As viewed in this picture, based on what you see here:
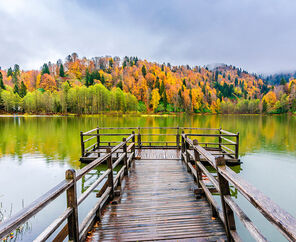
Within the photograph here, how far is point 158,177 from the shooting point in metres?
5.97

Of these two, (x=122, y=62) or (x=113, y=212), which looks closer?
(x=113, y=212)

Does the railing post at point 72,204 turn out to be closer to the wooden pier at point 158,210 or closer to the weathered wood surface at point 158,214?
the wooden pier at point 158,210

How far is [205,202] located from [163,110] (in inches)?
3838

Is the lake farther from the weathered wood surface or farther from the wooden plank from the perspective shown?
the wooden plank

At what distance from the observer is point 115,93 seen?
79.9 metres

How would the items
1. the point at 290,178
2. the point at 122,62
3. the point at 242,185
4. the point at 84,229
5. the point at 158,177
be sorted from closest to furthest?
the point at 242,185 → the point at 84,229 → the point at 158,177 → the point at 290,178 → the point at 122,62

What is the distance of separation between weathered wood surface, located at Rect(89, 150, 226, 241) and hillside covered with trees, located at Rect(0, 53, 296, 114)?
235ft

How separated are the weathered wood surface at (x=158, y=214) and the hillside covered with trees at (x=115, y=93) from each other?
7176cm

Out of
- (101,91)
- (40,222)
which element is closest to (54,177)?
(40,222)

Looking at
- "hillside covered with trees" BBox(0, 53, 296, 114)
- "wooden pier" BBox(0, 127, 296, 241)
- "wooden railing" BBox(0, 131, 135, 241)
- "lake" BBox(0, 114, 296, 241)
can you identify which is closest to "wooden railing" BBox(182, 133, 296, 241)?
"wooden pier" BBox(0, 127, 296, 241)

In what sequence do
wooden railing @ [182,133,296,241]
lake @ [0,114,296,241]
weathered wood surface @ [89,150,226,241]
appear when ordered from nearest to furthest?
wooden railing @ [182,133,296,241], weathered wood surface @ [89,150,226,241], lake @ [0,114,296,241]

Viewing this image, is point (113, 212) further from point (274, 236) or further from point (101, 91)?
point (101, 91)

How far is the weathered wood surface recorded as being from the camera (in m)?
3.06

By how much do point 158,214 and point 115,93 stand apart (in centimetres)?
7920
